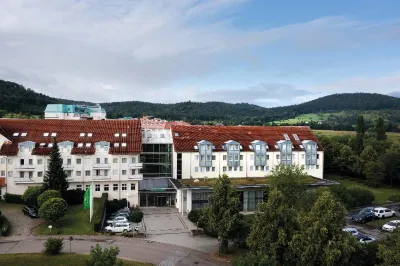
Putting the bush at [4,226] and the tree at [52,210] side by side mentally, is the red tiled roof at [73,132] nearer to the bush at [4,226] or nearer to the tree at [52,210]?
the bush at [4,226]

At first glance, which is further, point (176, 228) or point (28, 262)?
point (176, 228)

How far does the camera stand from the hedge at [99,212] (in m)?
37.4

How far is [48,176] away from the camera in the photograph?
4456cm

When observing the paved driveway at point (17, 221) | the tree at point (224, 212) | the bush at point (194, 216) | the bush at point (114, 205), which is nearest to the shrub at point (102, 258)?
the tree at point (224, 212)

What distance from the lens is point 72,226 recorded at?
37.7 m

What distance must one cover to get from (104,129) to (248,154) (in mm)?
21942

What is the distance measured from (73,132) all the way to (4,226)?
19.3 m

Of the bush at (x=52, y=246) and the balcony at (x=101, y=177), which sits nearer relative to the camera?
the bush at (x=52, y=246)

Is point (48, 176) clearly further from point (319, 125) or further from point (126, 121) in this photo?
point (319, 125)

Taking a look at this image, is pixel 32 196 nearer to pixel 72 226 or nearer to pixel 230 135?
pixel 72 226

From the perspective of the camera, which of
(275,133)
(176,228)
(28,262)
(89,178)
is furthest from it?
(275,133)

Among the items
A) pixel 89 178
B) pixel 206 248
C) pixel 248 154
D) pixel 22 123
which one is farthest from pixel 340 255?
pixel 22 123

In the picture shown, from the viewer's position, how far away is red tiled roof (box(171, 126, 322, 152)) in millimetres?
54969

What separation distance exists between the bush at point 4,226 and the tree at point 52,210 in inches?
126
